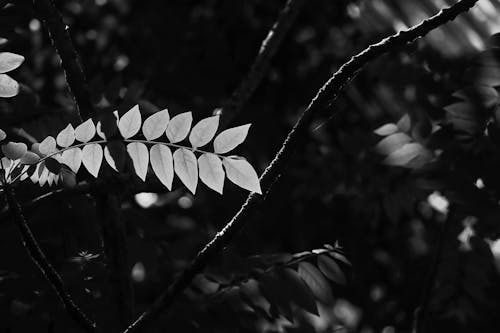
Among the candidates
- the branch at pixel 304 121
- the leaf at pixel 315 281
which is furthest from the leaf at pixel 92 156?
the leaf at pixel 315 281

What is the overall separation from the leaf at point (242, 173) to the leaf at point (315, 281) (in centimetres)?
74

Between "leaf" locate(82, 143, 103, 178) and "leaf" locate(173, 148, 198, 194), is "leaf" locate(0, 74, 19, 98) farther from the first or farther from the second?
"leaf" locate(173, 148, 198, 194)

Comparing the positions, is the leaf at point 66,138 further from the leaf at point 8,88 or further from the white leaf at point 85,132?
the leaf at point 8,88

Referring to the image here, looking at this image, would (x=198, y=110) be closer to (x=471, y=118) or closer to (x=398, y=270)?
(x=471, y=118)

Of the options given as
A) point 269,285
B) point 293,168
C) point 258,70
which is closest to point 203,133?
point 269,285

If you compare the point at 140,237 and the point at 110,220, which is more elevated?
the point at 110,220

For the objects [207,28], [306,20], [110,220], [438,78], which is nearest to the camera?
[110,220]

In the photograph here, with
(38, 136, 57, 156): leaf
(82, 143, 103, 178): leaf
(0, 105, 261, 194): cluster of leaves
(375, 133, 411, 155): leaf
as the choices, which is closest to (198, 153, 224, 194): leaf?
(0, 105, 261, 194): cluster of leaves

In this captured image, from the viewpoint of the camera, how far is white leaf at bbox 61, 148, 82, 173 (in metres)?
1.79

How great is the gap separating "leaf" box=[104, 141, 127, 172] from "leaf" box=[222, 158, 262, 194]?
24 centimetres

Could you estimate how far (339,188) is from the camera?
365cm

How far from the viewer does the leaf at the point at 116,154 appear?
5.90 feet

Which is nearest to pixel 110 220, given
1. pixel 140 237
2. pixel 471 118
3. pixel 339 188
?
pixel 140 237

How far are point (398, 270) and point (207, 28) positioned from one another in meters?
1.76
